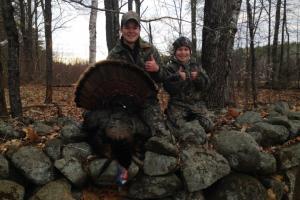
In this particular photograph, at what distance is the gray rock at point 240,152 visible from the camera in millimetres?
4664

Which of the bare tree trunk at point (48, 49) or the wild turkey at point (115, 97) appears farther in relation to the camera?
the bare tree trunk at point (48, 49)

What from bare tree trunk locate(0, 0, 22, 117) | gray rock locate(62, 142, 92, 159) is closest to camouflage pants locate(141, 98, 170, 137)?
gray rock locate(62, 142, 92, 159)

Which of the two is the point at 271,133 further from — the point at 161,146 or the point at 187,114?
the point at 161,146

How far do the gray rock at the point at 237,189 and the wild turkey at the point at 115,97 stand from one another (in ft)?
3.71

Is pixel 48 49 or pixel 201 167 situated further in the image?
pixel 48 49

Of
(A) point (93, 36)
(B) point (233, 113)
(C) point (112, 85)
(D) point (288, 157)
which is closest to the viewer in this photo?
(C) point (112, 85)

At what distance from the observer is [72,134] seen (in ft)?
15.2

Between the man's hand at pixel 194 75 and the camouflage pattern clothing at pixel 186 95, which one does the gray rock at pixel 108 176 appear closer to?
the camouflage pattern clothing at pixel 186 95

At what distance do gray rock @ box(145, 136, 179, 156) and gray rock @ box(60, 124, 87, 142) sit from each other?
33.9 inches

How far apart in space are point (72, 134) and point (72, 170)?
0.55 meters

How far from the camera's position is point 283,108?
22.8 ft

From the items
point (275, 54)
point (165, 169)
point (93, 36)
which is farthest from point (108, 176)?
point (275, 54)

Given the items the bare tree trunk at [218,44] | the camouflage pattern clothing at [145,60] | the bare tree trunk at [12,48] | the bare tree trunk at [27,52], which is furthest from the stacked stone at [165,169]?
the bare tree trunk at [27,52]

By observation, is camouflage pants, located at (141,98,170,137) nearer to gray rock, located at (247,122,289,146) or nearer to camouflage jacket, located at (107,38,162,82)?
camouflage jacket, located at (107,38,162,82)
